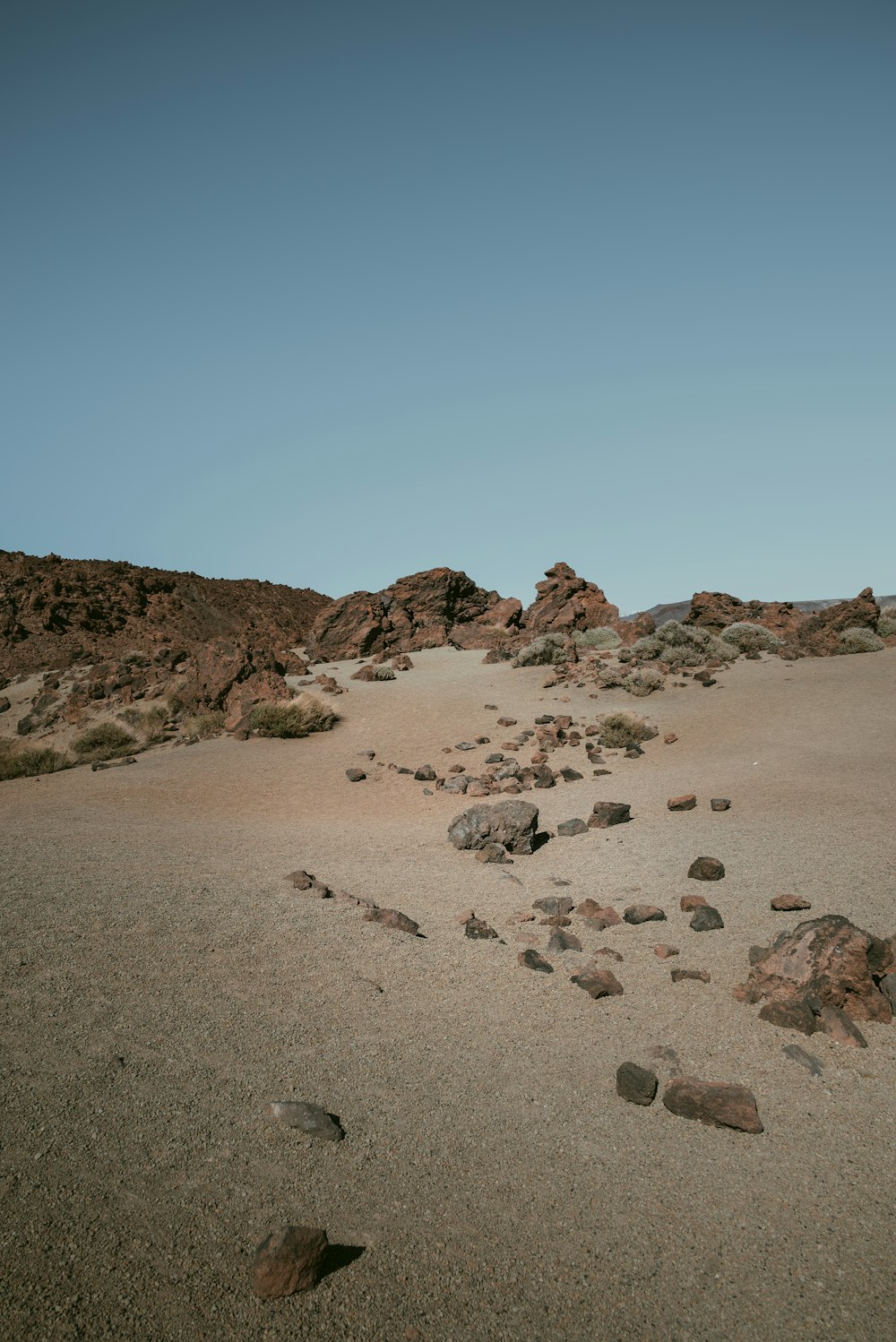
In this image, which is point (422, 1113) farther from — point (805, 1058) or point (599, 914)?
point (599, 914)

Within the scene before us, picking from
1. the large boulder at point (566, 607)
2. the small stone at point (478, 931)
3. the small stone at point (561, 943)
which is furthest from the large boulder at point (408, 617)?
the small stone at point (561, 943)

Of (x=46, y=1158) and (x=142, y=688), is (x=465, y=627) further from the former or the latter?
(x=46, y=1158)

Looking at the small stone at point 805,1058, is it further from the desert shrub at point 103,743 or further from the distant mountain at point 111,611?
the distant mountain at point 111,611

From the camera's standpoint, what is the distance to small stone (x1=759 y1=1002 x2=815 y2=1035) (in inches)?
151

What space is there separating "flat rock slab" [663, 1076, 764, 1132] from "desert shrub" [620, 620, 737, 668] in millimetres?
15363

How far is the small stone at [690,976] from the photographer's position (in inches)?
177

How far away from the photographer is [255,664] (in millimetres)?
17250

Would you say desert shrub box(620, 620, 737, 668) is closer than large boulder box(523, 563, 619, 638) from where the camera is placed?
Yes

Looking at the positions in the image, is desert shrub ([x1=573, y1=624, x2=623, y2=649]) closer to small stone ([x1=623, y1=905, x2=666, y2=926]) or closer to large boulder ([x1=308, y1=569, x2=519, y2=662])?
large boulder ([x1=308, y1=569, x2=519, y2=662])

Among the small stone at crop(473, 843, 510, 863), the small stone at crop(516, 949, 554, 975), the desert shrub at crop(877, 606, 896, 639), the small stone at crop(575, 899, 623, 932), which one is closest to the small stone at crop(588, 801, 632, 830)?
the small stone at crop(473, 843, 510, 863)

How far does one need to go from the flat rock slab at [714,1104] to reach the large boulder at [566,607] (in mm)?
21116

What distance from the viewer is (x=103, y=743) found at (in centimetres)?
1516

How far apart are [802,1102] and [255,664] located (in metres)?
15.6

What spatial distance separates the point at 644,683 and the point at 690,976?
1211 centimetres
